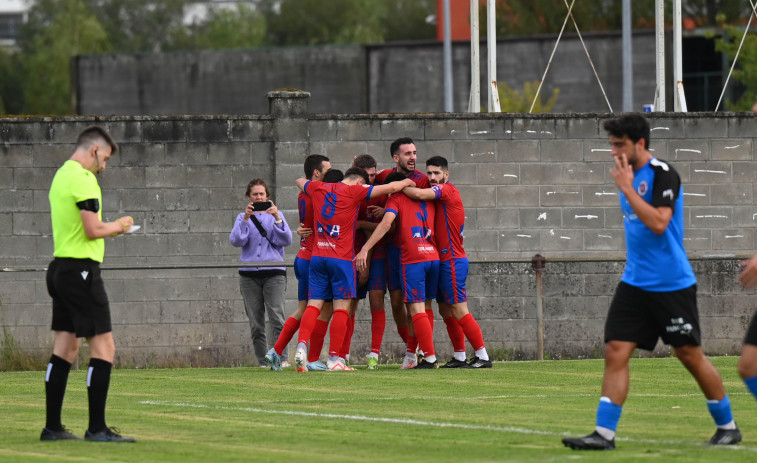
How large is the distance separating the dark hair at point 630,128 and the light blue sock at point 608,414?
156 cm

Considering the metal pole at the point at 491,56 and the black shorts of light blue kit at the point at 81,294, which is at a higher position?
the metal pole at the point at 491,56

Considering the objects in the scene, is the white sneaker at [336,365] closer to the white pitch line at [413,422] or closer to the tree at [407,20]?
the white pitch line at [413,422]

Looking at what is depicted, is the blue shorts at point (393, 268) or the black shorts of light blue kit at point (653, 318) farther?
the blue shorts at point (393, 268)

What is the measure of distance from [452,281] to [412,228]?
74 centimetres

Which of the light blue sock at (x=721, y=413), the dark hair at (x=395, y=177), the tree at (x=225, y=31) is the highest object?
the tree at (x=225, y=31)

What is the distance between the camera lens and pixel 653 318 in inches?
316

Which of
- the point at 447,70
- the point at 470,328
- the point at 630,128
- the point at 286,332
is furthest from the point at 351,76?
the point at 630,128

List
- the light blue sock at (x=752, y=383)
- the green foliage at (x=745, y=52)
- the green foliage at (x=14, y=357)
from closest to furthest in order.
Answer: the light blue sock at (x=752, y=383), the green foliage at (x=14, y=357), the green foliage at (x=745, y=52)

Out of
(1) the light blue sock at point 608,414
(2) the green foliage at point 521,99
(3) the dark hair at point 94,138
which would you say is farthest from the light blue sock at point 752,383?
(2) the green foliage at point 521,99

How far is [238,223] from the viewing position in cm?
1512

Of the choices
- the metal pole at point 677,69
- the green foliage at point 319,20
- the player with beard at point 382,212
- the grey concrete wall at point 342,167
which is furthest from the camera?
the green foliage at point 319,20

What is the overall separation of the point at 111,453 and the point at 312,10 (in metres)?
82.6

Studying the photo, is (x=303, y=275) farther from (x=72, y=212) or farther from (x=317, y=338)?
(x=72, y=212)

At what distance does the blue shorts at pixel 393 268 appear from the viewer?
14383 mm
